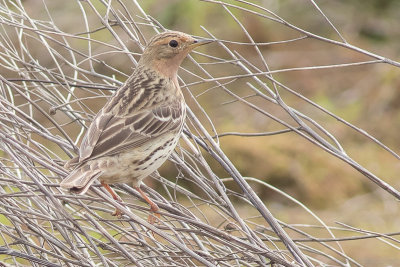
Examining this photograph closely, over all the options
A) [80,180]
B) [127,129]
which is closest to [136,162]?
[127,129]

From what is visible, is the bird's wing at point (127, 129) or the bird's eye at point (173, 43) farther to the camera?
the bird's eye at point (173, 43)

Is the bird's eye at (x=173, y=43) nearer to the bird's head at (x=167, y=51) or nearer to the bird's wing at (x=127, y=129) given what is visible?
the bird's head at (x=167, y=51)

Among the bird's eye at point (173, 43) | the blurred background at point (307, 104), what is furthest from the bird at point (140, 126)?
the blurred background at point (307, 104)

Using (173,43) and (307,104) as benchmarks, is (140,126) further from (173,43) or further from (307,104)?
(307,104)

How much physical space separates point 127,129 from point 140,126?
0.27 ft

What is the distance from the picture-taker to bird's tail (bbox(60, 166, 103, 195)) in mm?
3633

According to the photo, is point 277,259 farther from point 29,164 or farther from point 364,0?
point 364,0

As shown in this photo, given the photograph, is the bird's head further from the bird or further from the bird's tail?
the bird's tail

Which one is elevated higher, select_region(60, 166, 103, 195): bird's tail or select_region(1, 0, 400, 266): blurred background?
select_region(1, 0, 400, 266): blurred background

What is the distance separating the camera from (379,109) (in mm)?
10016

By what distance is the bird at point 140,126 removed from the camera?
13.5 feet

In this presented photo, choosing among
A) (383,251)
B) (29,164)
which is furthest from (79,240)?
(383,251)

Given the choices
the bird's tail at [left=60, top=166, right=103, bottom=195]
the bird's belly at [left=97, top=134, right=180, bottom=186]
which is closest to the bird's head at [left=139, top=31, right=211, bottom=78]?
the bird's belly at [left=97, top=134, right=180, bottom=186]

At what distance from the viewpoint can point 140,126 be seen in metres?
4.41
